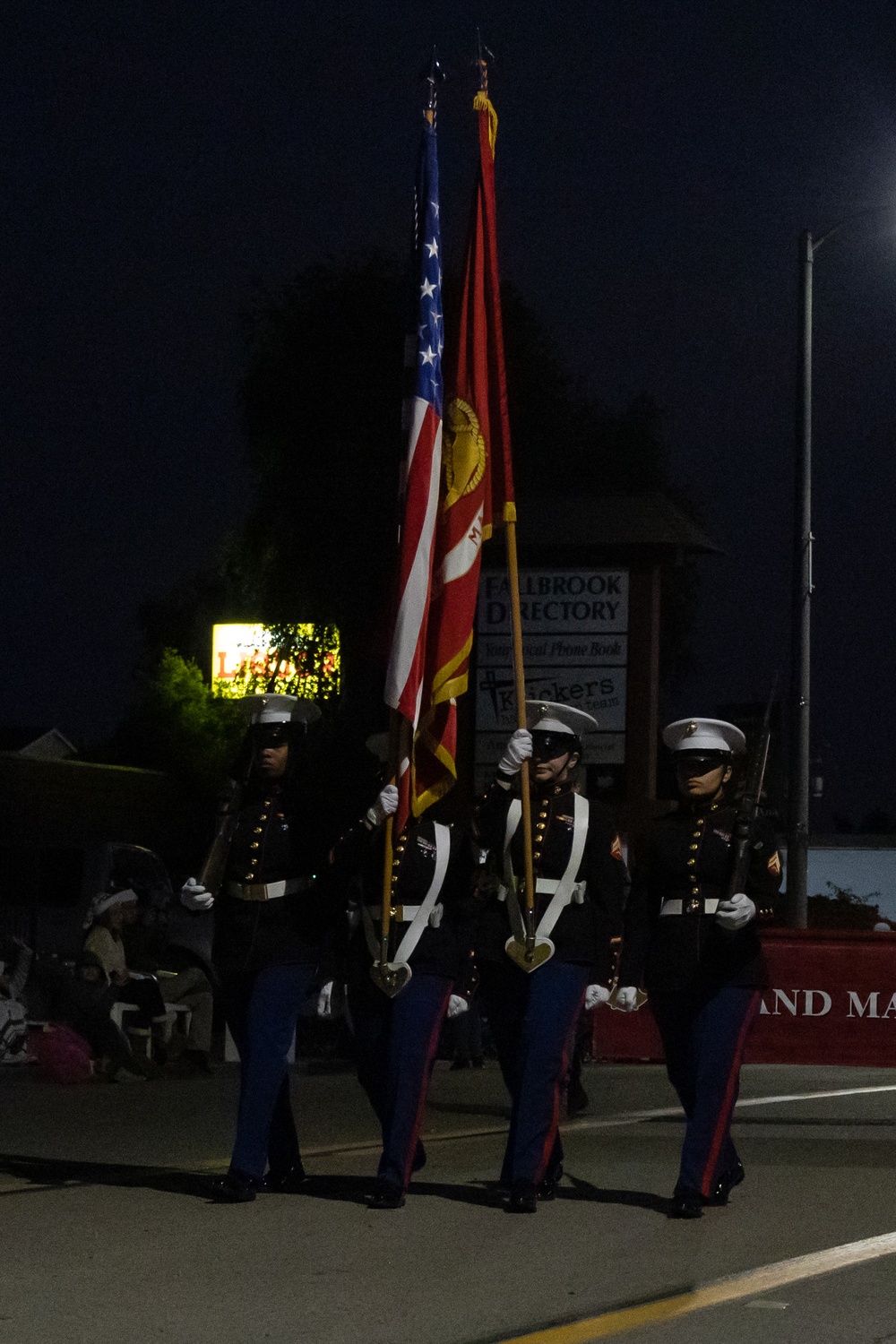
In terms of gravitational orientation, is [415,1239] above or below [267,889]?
below

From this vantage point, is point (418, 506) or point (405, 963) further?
point (418, 506)

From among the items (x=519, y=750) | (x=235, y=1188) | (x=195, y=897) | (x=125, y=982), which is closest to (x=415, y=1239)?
(x=235, y=1188)

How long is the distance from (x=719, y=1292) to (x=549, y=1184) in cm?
183

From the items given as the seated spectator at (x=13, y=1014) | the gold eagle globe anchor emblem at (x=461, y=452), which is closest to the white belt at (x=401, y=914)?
the gold eagle globe anchor emblem at (x=461, y=452)

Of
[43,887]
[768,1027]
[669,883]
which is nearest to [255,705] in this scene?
[669,883]

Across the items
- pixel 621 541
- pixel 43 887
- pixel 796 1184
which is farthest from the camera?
pixel 621 541

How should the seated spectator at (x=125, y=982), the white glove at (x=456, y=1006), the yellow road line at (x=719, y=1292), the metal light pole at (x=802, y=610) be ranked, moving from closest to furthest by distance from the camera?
the yellow road line at (x=719, y=1292), the white glove at (x=456, y=1006), the seated spectator at (x=125, y=982), the metal light pole at (x=802, y=610)

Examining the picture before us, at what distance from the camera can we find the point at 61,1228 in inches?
304

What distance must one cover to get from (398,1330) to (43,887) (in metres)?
14.5

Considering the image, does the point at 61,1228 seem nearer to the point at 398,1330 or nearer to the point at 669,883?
the point at 398,1330

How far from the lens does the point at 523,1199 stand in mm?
8047

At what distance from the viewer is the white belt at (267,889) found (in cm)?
826

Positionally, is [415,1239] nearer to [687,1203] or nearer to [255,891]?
[687,1203]

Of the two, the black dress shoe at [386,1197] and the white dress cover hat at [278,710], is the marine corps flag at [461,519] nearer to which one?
the white dress cover hat at [278,710]
